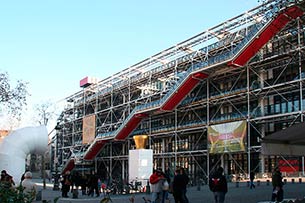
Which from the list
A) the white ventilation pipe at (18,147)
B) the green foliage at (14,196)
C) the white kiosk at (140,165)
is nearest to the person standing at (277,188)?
the white ventilation pipe at (18,147)

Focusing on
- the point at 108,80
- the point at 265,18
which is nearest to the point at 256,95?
the point at 265,18

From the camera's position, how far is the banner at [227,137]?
105 feet

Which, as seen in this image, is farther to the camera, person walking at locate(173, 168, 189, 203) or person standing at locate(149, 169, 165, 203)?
person walking at locate(173, 168, 189, 203)

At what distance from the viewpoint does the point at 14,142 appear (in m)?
18.2

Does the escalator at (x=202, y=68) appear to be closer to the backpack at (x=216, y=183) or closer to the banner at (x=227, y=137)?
the banner at (x=227, y=137)

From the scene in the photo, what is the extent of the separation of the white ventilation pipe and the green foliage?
13.0 metres

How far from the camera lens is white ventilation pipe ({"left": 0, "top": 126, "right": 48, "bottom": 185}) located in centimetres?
1819

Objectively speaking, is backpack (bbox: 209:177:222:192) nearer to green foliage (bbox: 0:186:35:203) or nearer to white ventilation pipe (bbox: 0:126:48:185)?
green foliage (bbox: 0:186:35:203)

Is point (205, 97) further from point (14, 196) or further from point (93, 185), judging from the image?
point (14, 196)

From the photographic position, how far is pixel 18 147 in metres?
18.2

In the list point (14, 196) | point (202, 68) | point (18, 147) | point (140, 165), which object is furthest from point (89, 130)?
point (14, 196)

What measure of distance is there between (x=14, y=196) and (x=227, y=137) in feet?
94.8

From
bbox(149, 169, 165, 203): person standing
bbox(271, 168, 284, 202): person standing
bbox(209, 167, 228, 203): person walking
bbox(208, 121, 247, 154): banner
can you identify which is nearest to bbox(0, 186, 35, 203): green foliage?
bbox(209, 167, 228, 203): person walking

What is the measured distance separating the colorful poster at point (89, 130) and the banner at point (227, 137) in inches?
832
